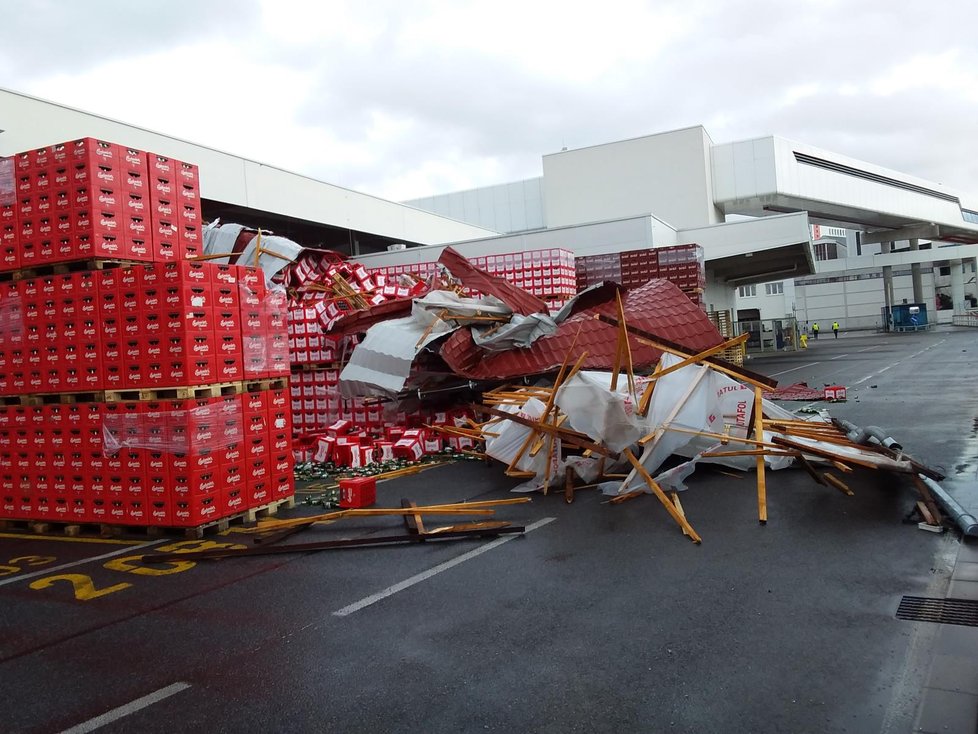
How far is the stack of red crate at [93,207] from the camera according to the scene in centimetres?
814

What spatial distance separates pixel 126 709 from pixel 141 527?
4.74 meters

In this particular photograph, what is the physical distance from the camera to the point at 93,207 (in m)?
8.09

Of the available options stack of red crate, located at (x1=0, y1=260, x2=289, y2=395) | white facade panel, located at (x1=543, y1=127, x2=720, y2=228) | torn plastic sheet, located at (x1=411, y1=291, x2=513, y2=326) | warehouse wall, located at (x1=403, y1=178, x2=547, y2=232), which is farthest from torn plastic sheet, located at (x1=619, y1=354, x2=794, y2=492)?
warehouse wall, located at (x1=403, y1=178, x2=547, y2=232)

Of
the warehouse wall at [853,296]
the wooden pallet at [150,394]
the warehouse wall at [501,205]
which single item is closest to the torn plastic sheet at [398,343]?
the wooden pallet at [150,394]

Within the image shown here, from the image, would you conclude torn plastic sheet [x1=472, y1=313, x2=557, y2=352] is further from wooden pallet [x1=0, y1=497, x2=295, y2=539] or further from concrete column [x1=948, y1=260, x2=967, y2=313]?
concrete column [x1=948, y1=260, x2=967, y2=313]

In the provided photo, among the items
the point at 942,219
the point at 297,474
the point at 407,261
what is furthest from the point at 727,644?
the point at 942,219

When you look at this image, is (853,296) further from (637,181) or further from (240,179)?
(240,179)

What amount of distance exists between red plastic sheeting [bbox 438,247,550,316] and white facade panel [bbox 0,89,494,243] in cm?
1178

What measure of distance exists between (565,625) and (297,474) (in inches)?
317

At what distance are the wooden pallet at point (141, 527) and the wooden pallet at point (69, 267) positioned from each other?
2.98 metres

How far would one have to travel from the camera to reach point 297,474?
474 inches

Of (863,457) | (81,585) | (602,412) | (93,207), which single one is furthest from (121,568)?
(863,457)

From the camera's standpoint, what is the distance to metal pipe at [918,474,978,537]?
6.12m

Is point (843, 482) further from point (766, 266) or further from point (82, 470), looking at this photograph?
point (766, 266)
